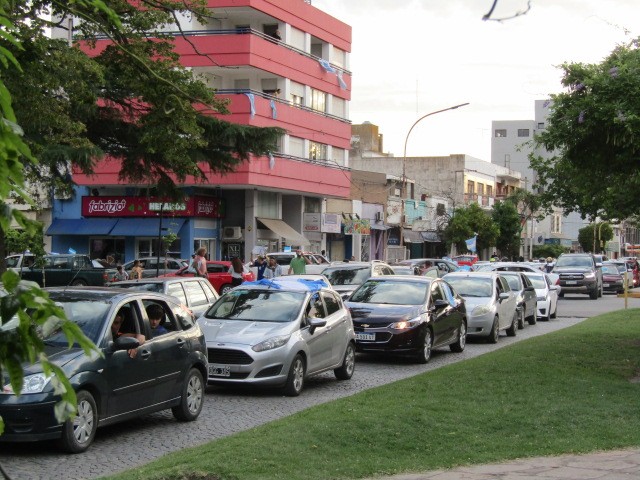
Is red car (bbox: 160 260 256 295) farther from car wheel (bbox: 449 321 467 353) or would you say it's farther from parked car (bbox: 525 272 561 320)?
car wheel (bbox: 449 321 467 353)

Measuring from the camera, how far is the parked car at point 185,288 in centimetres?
1728

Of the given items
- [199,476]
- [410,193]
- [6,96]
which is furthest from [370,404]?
[410,193]

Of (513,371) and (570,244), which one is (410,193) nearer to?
(570,244)

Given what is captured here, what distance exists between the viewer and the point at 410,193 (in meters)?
76.2

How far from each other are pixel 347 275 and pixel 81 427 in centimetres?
1679

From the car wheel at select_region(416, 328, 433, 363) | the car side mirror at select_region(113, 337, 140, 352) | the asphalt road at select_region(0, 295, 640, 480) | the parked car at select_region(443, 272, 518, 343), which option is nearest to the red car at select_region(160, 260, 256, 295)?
the parked car at select_region(443, 272, 518, 343)

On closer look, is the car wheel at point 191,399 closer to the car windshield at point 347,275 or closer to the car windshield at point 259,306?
the car windshield at point 259,306

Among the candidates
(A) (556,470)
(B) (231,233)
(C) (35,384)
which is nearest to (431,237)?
(B) (231,233)

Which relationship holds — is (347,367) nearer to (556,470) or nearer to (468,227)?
(556,470)

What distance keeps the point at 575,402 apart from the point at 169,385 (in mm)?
4678

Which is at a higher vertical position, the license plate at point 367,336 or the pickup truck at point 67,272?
the pickup truck at point 67,272

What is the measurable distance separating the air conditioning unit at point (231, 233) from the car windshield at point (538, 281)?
18658mm

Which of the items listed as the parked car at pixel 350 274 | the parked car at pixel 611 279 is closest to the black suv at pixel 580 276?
the parked car at pixel 611 279

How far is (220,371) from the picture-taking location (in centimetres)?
1387
